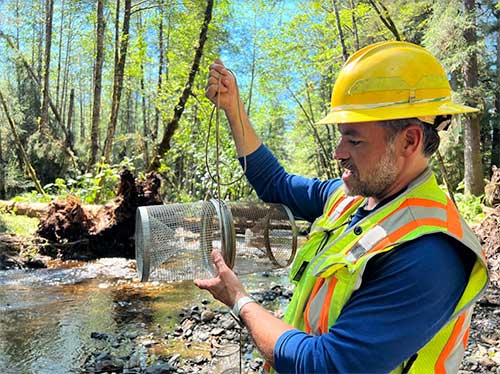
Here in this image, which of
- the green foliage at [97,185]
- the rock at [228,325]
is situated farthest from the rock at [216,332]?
the green foliage at [97,185]

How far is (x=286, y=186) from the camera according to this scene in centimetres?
232

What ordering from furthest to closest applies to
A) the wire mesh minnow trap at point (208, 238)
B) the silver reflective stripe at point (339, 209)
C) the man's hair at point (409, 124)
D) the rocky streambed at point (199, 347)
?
the rocky streambed at point (199, 347) < the wire mesh minnow trap at point (208, 238) < the silver reflective stripe at point (339, 209) < the man's hair at point (409, 124)

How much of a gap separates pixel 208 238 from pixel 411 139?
1.04 m

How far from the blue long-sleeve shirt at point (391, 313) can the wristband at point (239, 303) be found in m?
0.21

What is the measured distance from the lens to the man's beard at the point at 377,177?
1536 millimetres

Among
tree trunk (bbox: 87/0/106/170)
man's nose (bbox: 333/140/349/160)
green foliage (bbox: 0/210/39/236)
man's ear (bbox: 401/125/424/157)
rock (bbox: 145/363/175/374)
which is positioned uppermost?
tree trunk (bbox: 87/0/106/170)

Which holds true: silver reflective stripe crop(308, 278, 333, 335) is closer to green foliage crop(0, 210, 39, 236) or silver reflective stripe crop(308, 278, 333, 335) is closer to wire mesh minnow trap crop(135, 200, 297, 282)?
wire mesh minnow trap crop(135, 200, 297, 282)

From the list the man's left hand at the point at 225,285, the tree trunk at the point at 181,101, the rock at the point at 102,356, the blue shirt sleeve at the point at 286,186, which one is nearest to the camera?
the man's left hand at the point at 225,285

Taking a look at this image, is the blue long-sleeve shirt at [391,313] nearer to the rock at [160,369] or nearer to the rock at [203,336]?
the rock at [160,369]

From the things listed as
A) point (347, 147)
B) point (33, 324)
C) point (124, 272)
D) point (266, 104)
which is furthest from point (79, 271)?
point (266, 104)

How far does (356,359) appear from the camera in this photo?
1310 millimetres

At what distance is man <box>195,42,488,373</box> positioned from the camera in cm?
132

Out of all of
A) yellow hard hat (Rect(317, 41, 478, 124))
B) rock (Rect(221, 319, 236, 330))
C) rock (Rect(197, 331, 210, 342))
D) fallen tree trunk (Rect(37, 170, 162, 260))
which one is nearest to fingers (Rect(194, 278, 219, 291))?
yellow hard hat (Rect(317, 41, 478, 124))

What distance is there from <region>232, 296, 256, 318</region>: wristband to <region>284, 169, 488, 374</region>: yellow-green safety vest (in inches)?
7.1
